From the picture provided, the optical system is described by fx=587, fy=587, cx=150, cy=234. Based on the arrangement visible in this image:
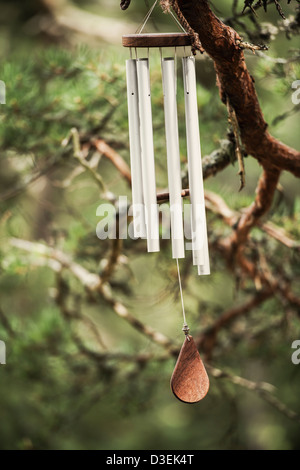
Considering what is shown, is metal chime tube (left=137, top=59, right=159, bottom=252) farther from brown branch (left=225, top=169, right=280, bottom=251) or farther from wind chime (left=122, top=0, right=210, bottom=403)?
brown branch (left=225, top=169, right=280, bottom=251)

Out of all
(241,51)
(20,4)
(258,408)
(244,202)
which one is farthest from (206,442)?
(241,51)

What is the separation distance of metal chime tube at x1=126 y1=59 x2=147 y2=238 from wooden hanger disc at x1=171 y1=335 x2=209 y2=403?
0.16 meters

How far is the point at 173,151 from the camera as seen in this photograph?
687 mm

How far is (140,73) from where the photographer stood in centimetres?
67

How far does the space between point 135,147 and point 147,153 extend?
0.02 meters

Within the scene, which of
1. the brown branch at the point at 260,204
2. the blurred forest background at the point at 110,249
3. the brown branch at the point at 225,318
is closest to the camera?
the brown branch at the point at 260,204

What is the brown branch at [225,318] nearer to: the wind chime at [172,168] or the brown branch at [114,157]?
the brown branch at [114,157]

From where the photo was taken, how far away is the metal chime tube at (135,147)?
0.67 meters

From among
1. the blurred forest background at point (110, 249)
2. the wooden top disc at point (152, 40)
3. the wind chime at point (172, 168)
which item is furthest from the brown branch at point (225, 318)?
the wooden top disc at point (152, 40)

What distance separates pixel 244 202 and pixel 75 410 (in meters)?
0.74

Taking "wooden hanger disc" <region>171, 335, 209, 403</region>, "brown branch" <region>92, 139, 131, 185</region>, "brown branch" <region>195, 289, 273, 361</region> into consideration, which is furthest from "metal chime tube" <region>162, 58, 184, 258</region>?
"brown branch" <region>195, 289, 273, 361</region>

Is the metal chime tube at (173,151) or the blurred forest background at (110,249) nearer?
the metal chime tube at (173,151)

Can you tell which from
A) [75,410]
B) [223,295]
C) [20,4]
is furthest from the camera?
[223,295]
